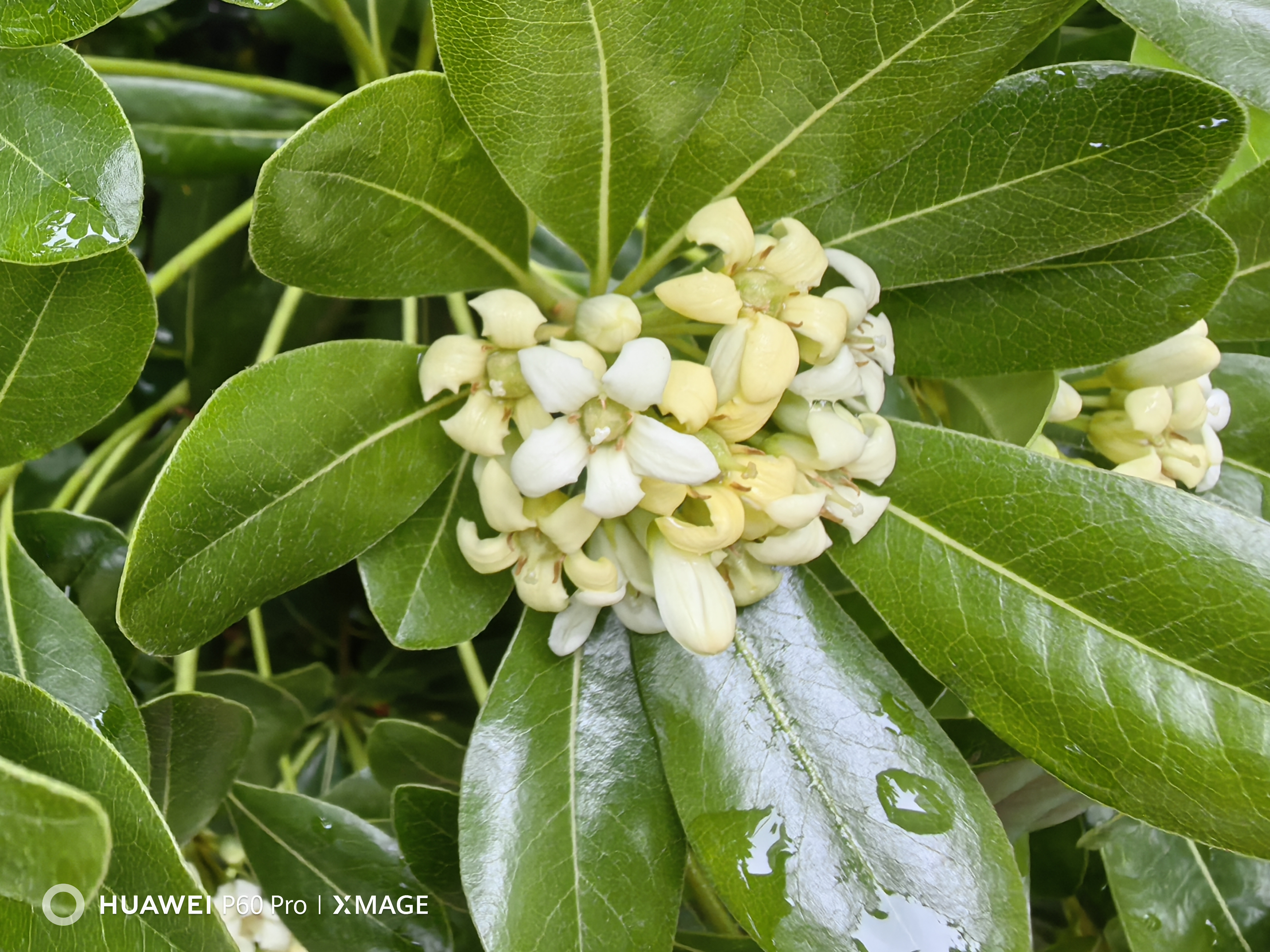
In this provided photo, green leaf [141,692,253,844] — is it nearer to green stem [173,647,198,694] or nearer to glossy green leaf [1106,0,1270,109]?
green stem [173,647,198,694]

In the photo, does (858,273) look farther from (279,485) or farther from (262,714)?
(262,714)

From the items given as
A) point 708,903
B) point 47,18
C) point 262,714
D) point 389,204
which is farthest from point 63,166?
point 708,903

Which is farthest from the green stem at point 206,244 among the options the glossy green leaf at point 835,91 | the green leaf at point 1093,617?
the green leaf at point 1093,617

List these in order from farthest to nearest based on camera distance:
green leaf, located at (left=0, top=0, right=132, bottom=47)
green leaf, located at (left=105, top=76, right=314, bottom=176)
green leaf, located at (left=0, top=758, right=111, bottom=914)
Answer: green leaf, located at (left=105, top=76, right=314, bottom=176)
green leaf, located at (left=0, top=0, right=132, bottom=47)
green leaf, located at (left=0, top=758, right=111, bottom=914)

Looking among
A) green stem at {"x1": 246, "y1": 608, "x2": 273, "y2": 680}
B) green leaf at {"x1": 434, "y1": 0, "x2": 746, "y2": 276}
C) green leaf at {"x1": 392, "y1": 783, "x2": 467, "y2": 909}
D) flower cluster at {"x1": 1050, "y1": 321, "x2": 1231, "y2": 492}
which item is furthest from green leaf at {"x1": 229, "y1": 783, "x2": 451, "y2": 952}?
flower cluster at {"x1": 1050, "y1": 321, "x2": 1231, "y2": 492}

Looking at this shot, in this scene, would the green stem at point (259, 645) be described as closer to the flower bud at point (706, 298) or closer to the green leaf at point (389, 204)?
Answer: the green leaf at point (389, 204)
